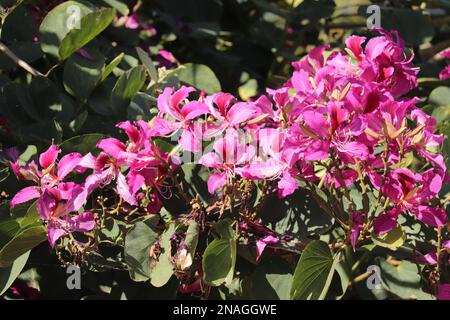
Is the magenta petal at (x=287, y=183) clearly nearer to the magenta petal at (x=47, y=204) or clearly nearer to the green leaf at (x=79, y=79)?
the magenta petal at (x=47, y=204)

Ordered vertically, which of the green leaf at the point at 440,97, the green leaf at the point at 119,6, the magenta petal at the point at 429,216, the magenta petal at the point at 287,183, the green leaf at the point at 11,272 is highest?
the magenta petal at the point at 287,183

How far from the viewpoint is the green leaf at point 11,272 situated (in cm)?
125

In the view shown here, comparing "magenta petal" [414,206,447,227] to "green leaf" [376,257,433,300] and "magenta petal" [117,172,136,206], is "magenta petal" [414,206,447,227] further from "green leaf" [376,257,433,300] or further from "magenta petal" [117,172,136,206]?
"magenta petal" [117,172,136,206]

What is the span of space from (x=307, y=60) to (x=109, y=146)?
503mm

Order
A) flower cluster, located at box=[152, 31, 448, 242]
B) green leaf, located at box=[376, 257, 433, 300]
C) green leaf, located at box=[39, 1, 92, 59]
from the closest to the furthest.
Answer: flower cluster, located at box=[152, 31, 448, 242]
green leaf, located at box=[376, 257, 433, 300]
green leaf, located at box=[39, 1, 92, 59]

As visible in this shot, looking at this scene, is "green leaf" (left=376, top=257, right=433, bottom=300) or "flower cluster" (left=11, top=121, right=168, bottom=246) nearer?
"flower cluster" (left=11, top=121, right=168, bottom=246)

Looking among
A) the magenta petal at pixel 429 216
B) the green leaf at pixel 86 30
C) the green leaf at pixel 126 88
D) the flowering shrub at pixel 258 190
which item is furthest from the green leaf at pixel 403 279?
the green leaf at pixel 86 30

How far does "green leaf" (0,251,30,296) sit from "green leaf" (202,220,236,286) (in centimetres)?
30

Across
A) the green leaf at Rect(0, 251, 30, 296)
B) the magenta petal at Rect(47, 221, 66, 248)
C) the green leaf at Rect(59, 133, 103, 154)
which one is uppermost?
the green leaf at Rect(59, 133, 103, 154)

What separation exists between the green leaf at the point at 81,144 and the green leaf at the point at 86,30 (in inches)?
8.7

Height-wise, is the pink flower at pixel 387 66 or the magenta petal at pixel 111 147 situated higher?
the pink flower at pixel 387 66

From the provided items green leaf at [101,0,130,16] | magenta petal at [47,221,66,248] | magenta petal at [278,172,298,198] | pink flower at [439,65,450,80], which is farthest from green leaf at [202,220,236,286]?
pink flower at [439,65,450,80]

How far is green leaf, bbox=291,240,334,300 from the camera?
120 centimetres

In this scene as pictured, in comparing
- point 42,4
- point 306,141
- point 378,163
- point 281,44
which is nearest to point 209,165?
point 306,141
